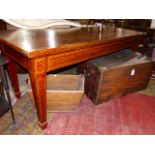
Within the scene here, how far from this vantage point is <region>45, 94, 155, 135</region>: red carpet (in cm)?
127

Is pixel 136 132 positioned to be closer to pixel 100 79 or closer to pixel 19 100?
pixel 100 79

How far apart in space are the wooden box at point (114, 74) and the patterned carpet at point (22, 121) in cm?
48

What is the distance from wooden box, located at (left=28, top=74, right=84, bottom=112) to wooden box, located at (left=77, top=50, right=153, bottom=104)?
0.15 meters

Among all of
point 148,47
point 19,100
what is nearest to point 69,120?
point 19,100

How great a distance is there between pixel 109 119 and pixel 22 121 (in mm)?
767

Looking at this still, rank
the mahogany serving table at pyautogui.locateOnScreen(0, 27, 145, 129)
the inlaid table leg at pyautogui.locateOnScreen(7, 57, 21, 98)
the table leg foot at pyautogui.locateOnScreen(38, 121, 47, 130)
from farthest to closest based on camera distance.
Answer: the inlaid table leg at pyautogui.locateOnScreen(7, 57, 21, 98) → the table leg foot at pyautogui.locateOnScreen(38, 121, 47, 130) → the mahogany serving table at pyautogui.locateOnScreen(0, 27, 145, 129)

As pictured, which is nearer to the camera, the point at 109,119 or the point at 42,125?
the point at 42,125

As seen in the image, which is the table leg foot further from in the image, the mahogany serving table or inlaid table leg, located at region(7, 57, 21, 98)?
inlaid table leg, located at region(7, 57, 21, 98)

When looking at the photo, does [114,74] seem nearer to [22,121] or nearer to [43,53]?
[43,53]

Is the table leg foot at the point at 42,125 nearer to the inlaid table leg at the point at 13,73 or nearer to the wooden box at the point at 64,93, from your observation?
the wooden box at the point at 64,93

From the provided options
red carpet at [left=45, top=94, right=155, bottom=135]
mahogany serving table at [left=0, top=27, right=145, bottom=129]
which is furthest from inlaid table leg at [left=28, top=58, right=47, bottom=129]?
red carpet at [left=45, top=94, right=155, bottom=135]

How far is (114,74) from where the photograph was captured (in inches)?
55.6

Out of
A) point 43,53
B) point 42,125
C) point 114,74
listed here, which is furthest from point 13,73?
point 114,74

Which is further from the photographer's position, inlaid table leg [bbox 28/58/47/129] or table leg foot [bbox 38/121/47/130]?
table leg foot [bbox 38/121/47/130]
